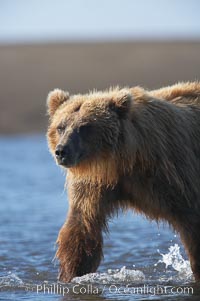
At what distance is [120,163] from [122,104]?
0.46m

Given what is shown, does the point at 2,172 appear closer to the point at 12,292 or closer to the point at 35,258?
the point at 35,258

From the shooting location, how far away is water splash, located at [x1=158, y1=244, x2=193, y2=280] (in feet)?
30.7

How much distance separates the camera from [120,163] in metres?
8.05

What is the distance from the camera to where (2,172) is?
18.8 m

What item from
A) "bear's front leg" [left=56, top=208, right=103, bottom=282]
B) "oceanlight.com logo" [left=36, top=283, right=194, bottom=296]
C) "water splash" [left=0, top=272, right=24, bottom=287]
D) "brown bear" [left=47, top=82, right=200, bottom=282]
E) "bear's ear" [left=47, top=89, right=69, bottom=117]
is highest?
"bear's ear" [left=47, top=89, right=69, bottom=117]

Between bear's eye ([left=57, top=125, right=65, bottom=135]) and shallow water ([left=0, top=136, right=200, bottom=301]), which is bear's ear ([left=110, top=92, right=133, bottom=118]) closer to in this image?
bear's eye ([left=57, top=125, right=65, bottom=135])

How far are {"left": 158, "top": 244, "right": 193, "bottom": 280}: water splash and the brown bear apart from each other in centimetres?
76

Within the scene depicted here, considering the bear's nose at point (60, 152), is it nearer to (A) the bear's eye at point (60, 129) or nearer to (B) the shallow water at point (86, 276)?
(A) the bear's eye at point (60, 129)

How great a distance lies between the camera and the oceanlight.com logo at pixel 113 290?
8.42 meters

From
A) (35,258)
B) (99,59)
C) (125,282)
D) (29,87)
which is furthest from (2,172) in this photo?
(99,59)

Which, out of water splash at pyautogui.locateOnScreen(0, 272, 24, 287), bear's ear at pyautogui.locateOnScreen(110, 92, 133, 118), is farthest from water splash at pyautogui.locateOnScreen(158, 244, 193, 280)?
bear's ear at pyautogui.locateOnScreen(110, 92, 133, 118)

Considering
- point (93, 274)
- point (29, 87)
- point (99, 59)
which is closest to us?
point (93, 274)

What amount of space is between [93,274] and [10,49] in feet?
106

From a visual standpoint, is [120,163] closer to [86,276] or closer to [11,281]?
[86,276]
